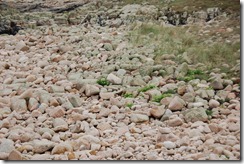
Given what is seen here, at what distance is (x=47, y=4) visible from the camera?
8133 millimetres

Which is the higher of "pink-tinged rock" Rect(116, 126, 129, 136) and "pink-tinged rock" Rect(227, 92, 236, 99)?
"pink-tinged rock" Rect(227, 92, 236, 99)

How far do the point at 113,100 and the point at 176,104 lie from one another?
2.32 ft

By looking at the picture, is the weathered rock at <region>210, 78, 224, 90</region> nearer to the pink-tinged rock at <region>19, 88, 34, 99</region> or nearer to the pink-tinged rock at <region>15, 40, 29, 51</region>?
the pink-tinged rock at <region>19, 88, 34, 99</region>

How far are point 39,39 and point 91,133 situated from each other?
3.39 meters

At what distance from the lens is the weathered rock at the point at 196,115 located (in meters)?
4.04

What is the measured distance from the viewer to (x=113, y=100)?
4645 mm

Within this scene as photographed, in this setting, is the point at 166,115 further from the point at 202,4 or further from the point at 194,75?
the point at 202,4

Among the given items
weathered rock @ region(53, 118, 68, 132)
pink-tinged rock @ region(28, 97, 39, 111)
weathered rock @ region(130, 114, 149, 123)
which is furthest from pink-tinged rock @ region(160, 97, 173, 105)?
pink-tinged rock @ region(28, 97, 39, 111)

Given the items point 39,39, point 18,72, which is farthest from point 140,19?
point 18,72

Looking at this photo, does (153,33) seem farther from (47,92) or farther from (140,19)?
(47,92)

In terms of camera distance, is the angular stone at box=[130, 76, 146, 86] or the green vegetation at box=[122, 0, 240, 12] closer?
the angular stone at box=[130, 76, 146, 86]

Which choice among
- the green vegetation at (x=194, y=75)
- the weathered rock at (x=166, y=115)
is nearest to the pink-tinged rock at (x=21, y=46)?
the green vegetation at (x=194, y=75)

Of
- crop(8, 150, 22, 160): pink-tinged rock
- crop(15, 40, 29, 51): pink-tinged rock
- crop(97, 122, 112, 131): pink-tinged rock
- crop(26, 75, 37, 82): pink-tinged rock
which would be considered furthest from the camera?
crop(15, 40, 29, 51): pink-tinged rock

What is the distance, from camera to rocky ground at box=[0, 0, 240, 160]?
371cm
